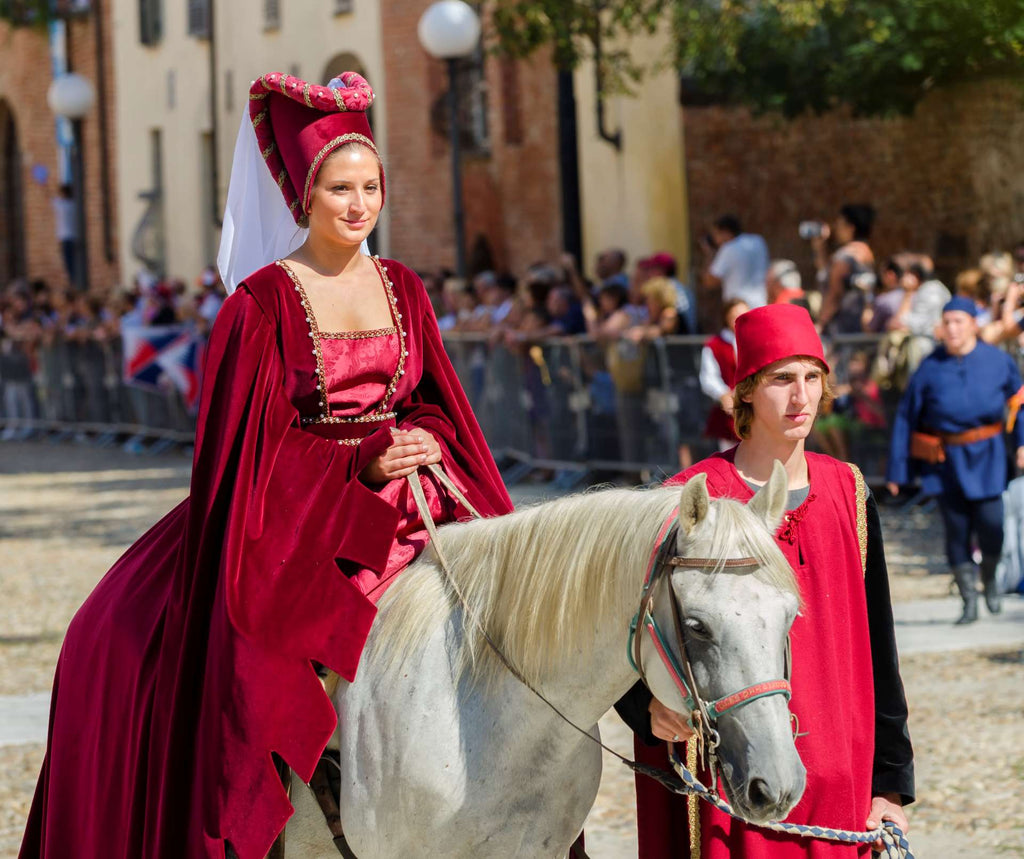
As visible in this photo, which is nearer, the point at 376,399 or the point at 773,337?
the point at 773,337

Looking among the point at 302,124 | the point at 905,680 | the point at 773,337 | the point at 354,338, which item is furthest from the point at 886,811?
the point at 905,680

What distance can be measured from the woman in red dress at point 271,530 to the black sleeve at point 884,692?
94 centimetres

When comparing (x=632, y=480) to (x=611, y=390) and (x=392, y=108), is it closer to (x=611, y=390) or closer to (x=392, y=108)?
(x=611, y=390)

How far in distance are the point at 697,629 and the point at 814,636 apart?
26.7 inches

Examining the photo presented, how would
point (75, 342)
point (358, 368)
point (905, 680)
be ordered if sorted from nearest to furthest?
point (358, 368) < point (905, 680) < point (75, 342)

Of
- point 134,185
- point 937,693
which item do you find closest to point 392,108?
point 134,185

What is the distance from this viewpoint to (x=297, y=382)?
4211 millimetres

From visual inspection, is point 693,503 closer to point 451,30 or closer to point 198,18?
point 451,30

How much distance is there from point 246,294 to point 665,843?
165 cm

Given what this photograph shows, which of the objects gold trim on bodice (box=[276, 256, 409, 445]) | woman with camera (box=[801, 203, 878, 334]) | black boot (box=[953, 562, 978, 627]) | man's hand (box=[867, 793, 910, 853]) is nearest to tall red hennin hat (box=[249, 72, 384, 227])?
gold trim on bodice (box=[276, 256, 409, 445])

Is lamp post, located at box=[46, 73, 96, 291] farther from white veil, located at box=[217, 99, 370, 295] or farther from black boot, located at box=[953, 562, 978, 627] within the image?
white veil, located at box=[217, 99, 370, 295]

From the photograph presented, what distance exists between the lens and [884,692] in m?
4.21

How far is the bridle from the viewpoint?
3.37 metres

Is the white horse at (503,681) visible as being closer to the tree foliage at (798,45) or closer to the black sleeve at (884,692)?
the black sleeve at (884,692)
